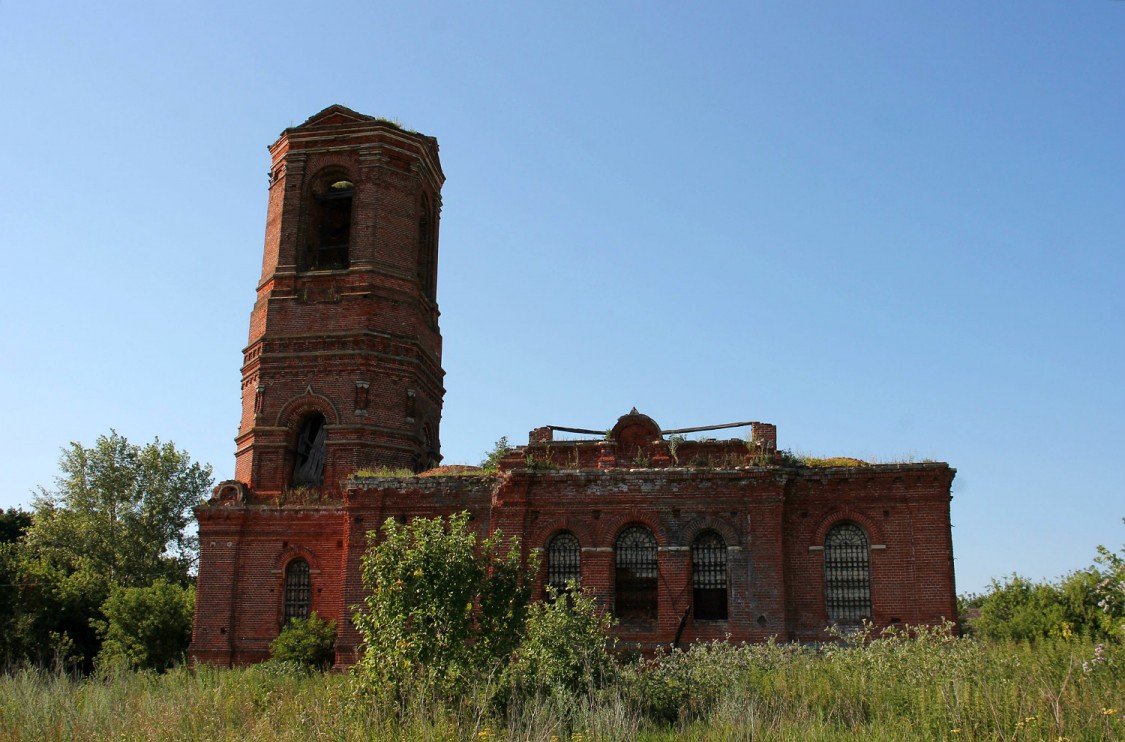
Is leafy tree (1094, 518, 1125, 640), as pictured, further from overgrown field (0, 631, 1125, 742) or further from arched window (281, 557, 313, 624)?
arched window (281, 557, 313, 624)

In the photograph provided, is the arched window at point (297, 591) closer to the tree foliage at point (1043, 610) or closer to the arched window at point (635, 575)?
the arched window at point (635, 575)

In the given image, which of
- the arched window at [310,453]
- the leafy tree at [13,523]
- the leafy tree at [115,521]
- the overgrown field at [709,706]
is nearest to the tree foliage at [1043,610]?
the overgrown field at [709,706]

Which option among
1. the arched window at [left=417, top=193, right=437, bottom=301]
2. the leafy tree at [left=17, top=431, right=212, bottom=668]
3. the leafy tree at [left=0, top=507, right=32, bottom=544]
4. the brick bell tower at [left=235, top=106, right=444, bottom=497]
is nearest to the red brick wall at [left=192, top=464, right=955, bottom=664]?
the brick bell tower at [left=235, top=106, right=444, bottom=497]

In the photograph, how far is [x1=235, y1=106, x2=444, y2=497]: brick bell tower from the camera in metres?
27.0

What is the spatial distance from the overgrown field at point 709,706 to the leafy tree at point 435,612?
0.38 meters

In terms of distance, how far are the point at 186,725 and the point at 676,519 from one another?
12.0m

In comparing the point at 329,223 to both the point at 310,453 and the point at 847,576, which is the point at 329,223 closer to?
the point at 310,453

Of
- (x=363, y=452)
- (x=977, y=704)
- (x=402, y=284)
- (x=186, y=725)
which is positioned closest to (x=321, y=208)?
(x=402, y=284)

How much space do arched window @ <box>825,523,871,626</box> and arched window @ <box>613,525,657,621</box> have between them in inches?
147

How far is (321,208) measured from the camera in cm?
2964

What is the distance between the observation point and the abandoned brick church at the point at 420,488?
2153cm

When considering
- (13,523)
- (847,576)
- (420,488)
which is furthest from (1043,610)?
(13,523)

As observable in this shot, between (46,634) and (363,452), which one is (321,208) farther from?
(46,634)

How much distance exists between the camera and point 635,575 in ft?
72.0
